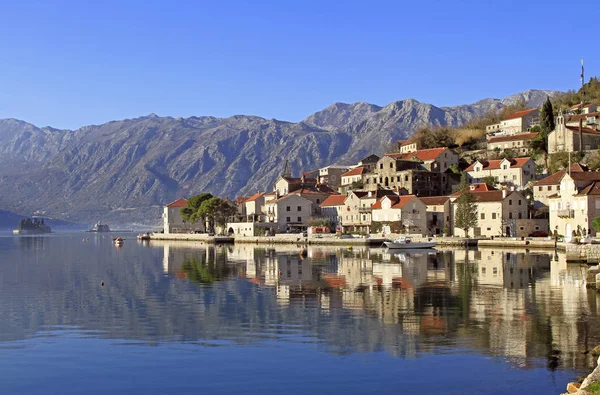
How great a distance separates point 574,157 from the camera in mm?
95750

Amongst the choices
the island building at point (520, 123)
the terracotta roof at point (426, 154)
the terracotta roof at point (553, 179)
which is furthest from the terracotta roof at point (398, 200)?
the island building at point (520, 123)

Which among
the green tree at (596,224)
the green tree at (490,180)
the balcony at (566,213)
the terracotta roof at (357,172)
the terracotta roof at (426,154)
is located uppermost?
the terracotta roof at (426,154)

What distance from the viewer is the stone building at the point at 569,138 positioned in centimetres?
9831

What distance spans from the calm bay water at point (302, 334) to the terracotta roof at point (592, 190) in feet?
102

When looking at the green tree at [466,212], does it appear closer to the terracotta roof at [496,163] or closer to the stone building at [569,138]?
the terracotta roof at [496,163]

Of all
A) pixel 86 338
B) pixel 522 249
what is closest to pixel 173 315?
pixel 86 338

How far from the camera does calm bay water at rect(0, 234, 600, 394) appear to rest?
1859 centimetres

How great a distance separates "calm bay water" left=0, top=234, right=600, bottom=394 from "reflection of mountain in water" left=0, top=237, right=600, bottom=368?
0.09 metres

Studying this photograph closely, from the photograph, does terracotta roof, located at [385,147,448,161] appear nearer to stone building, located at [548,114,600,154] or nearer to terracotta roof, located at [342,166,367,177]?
terracotta roof, located at [342,166,367,177]

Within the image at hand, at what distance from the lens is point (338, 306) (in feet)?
103

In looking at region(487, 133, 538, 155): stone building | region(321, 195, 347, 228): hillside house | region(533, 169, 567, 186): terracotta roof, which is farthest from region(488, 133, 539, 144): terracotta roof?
region(321, 195, 347, 228): hillside house

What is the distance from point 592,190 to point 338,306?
51.1 metres

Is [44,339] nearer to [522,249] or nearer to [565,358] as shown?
[565,358]

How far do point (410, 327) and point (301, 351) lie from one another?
17.6ft
